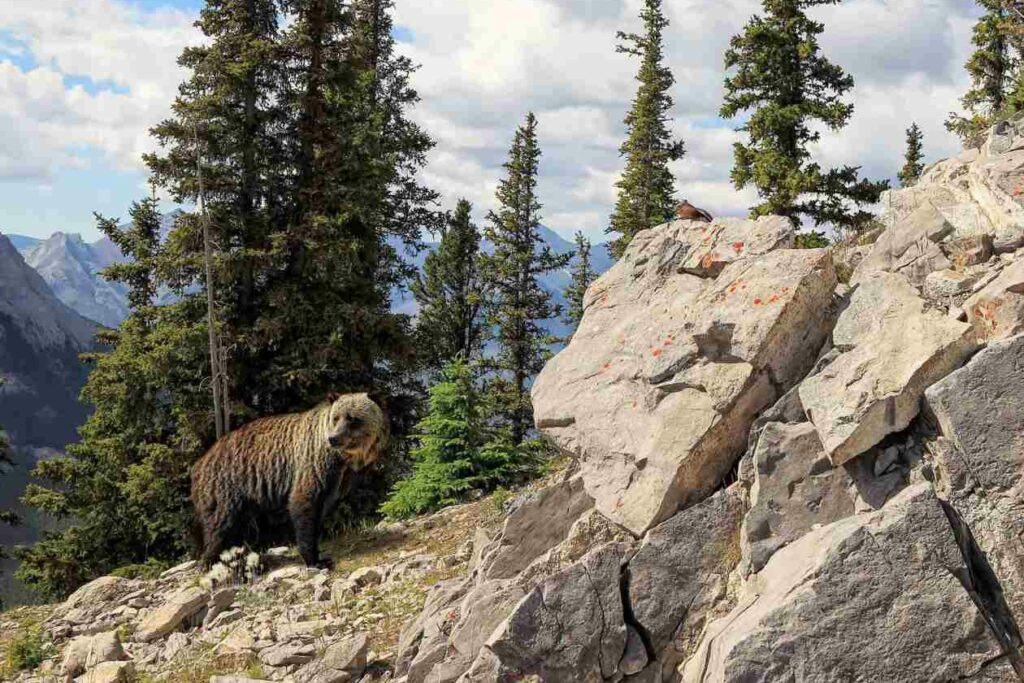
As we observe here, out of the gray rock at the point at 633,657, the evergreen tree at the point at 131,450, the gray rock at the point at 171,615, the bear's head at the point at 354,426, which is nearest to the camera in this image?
the gray rock at the point at 633,657

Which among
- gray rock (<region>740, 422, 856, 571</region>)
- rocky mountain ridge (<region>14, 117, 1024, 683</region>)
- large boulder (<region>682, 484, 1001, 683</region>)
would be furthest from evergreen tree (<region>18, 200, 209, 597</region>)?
large boulder (<region>682, 484, 1001, 683</region>)

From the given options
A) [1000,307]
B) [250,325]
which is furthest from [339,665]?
[250,325]

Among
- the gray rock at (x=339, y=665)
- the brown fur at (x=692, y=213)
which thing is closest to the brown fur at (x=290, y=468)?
the gray rock at (x=339, y=665)

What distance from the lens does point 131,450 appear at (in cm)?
1862

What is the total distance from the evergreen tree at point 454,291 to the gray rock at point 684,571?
25768mm

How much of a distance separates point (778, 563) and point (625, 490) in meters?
1.71

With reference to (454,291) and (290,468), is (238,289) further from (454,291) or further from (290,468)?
(454,291)

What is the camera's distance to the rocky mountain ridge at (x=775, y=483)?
5.75 metres

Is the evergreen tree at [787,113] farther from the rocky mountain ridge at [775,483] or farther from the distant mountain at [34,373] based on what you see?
the distant mountain at [34,373]

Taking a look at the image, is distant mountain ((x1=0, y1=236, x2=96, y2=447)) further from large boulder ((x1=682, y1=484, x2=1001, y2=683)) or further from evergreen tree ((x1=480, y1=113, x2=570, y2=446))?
large boulder ((x1=682, y1=484, x2=1001, y2=683))

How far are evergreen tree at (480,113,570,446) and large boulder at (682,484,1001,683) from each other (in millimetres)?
24747

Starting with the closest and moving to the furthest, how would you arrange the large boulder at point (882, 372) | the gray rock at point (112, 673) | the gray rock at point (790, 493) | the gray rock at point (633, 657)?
the large boulder at point (882, 372), the gray rock at point (790, 493), the gray rock at point (633, 657), the gray rock at point (112, 673)

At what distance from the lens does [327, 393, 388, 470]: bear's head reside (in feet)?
41.1

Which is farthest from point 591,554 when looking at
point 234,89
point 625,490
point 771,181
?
point 771,181
